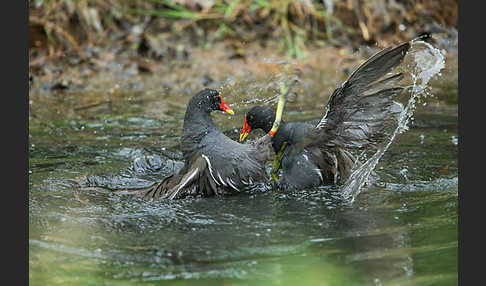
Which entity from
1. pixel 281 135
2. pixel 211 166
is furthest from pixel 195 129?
pixel 281 135

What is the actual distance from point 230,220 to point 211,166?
2.46 ft

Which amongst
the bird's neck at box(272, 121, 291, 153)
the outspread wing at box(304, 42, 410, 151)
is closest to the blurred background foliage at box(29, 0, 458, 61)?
the bird's neck at box(272, 121, 291, 153)

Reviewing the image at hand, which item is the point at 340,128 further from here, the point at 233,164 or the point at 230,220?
the point at 230,220

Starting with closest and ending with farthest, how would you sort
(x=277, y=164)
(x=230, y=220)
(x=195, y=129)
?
(x=230, y=220) → (x=195, y=129) → (x=277, y=164)

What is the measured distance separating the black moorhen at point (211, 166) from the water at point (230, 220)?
14cm

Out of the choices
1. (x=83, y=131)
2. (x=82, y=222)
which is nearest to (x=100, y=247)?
(x=82, y=222)

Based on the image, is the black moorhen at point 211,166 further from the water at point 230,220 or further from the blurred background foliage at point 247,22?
the blurred background foliage at point 247,22

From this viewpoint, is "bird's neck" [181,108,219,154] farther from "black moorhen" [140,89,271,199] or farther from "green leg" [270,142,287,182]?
"green leg" [270,142,287,182]

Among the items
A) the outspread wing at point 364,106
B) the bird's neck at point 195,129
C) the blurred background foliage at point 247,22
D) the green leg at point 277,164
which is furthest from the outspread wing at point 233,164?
the blurred background foliage at point 247,22

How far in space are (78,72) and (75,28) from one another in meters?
0.86

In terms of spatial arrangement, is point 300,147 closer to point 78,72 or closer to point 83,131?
point 83,131

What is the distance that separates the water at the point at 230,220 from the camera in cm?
335

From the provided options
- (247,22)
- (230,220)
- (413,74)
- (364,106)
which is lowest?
(230,220)

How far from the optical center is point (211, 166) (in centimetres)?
494
